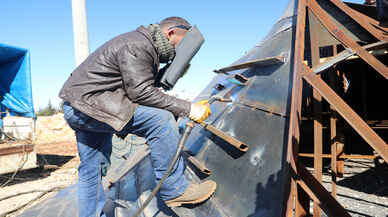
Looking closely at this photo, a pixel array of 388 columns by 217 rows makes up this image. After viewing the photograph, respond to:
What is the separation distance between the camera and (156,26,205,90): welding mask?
215 centimetres

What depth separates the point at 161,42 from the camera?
1.96m

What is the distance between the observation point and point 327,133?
507 cm

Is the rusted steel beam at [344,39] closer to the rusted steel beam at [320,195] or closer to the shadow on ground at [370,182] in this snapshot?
the rusted steel beam at [320,195]

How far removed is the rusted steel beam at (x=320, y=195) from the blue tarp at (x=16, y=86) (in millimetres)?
7299

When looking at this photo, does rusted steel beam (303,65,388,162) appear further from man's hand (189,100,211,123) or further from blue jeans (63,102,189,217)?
blue jeans (63,102,189,217)

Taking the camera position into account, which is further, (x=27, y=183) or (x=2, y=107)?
(x=2, y=107)

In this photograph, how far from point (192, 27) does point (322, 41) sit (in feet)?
3.78

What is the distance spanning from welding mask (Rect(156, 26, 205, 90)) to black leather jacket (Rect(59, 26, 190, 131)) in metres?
0.32

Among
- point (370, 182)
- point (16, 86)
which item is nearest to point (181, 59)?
point (370, 182)

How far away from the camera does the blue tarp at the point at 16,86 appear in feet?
21.5

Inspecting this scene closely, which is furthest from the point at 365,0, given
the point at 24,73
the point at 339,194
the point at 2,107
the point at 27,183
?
the point at 2,107

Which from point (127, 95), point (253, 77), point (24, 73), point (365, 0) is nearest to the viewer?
point (127, 95)

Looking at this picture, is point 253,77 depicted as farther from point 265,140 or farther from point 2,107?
point 2,107

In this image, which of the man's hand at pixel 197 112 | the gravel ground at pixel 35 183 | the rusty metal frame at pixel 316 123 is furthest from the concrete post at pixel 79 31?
the rusty metal frame at pixel 316 123
